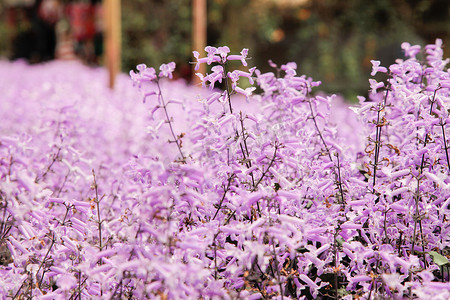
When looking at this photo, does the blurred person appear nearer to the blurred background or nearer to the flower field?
the blurred background

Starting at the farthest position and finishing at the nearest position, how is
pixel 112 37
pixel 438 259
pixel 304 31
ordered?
pixel 304 31 < pixel 112 37 < pixel 438 259

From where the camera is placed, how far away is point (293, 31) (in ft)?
40.7

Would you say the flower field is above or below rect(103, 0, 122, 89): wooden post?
below

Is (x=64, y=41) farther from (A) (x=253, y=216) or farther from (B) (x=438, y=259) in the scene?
(B) (x=438, y=259)

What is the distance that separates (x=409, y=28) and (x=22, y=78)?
7522 mm

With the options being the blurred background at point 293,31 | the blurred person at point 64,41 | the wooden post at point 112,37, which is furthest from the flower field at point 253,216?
the blurred person at point 64,41

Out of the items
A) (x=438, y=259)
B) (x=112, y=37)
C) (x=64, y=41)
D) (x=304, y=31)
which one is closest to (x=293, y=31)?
(x=304, y=31)

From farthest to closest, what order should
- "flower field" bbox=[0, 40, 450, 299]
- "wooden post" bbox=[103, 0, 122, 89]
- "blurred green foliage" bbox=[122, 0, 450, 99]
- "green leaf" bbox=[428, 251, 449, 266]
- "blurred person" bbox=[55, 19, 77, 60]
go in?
"blurred person" bbox=[55, 19, 77, 60]
"blurred green foliage" bbox=[122, 0, 450, 99]
"wooden post" bbox=[103, 0, 122, 89]
"green leaf" bbox=[428, 251, 449, 266]
"flower field" bbox=[0, 40, 450, 299]

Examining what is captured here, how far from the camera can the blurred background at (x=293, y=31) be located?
452 inches

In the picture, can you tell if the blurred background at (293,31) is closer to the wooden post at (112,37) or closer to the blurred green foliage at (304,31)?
the blurred green foliage at (304,31)

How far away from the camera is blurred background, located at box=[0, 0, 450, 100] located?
1149 cm

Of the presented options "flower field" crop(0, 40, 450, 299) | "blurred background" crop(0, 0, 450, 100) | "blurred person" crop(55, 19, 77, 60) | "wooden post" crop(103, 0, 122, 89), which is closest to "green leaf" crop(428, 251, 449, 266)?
"flower field" crop(0, 40, 450, 299)

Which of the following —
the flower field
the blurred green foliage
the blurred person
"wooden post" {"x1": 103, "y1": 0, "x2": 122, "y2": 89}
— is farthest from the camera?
the blurred person

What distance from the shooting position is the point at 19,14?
17.2 meters
